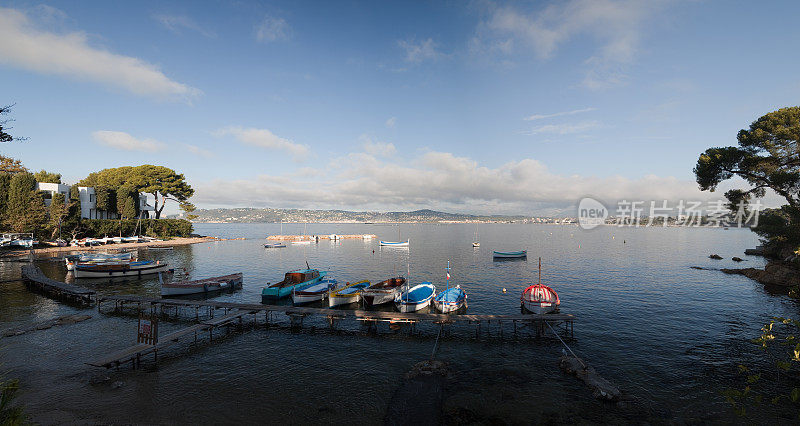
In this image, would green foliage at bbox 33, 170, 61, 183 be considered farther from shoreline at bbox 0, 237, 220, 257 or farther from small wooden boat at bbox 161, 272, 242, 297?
small wooden boat at bbox 161, 272, 242, 297

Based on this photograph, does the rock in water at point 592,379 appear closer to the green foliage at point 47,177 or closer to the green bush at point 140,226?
the green bush at point 140,226

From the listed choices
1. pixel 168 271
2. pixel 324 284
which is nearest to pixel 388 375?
pixel 324 284

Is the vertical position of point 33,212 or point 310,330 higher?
point 33,212

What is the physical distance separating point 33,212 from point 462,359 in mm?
96563

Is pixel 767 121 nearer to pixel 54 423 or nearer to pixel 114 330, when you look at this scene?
pixel 54 423

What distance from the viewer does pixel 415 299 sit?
3634 cm

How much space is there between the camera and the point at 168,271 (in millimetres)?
54375

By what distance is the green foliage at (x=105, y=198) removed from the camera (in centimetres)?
9556

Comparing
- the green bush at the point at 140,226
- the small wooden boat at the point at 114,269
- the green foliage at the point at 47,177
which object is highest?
the green foliage at the point at 47,177

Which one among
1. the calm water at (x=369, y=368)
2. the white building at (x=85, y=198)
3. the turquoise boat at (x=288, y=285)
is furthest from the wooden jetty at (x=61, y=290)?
the white building at (x=85, y=198)

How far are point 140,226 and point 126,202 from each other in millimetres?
8117

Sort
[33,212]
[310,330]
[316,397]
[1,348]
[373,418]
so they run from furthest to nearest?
[33,212] < [310,330] < [1,348] < [316,397] < [373,418]

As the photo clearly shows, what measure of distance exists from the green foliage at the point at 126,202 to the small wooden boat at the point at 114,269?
59.8 meters

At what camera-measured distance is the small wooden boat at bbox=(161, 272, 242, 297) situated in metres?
40.3
